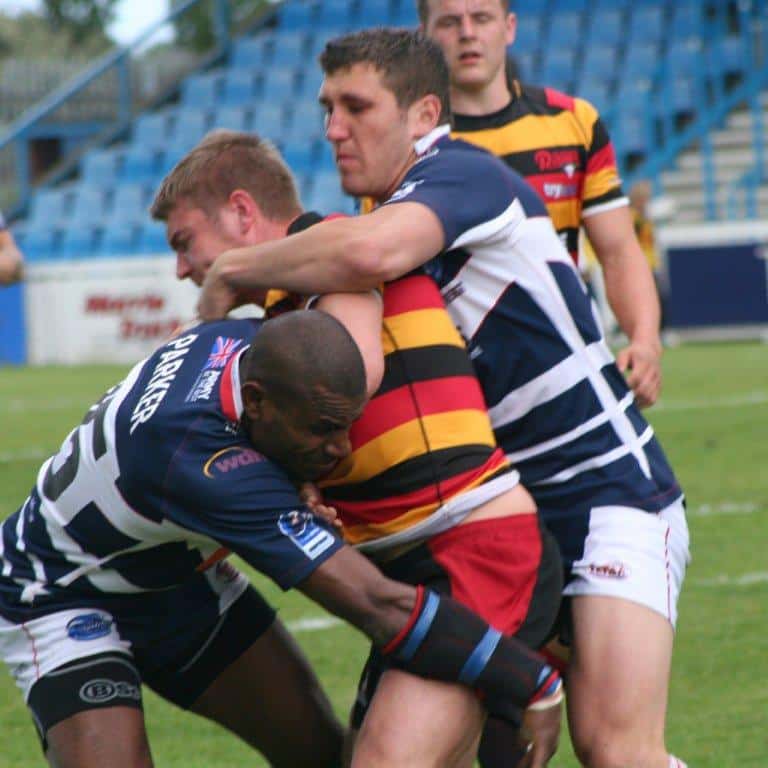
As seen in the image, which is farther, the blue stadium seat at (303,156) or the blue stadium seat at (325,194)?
the blue stadium seat at (303,156)

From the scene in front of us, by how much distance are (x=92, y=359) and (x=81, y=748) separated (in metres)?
18.5

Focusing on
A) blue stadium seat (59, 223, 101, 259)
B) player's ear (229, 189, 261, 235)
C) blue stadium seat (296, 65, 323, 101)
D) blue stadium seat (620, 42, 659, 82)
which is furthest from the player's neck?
blue stadium seat (296, 65, 323, 101)

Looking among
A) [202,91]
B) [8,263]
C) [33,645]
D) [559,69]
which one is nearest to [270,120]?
[202,91]

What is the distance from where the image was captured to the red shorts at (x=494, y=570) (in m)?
3.41

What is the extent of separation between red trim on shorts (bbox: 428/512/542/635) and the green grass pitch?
154 centimetres

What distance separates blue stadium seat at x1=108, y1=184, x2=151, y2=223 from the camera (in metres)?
26.4

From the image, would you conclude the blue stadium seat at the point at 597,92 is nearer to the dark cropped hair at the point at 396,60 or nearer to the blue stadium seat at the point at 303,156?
the blue stadium seat at the point at 303,156

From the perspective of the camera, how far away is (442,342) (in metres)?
3.44

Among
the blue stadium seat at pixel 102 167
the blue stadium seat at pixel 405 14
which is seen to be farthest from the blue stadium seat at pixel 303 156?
the blue stadium seat at pixel 102 167

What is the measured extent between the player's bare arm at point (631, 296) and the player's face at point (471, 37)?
1.81 feet

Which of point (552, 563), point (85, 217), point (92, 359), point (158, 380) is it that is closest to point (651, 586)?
point (552, 563)

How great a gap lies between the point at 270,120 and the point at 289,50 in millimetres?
2333

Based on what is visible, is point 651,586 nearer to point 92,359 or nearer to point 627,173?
point 92,359

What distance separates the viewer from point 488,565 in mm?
3410
